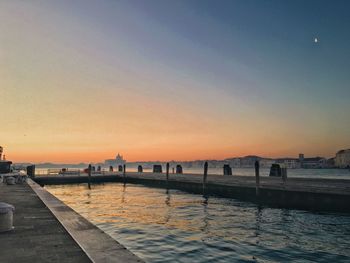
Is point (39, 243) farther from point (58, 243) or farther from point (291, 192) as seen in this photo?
point (291, 192)

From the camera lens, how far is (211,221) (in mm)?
18141

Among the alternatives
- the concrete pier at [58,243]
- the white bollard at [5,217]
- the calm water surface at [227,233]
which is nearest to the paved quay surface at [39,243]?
the concrete pier at [58,243]

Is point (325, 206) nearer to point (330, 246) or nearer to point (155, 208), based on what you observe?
point (330, 246)


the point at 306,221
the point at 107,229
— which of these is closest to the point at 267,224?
the point at 306,221

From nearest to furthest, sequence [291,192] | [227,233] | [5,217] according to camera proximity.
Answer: [5,217] → [227,233] → [291,192]

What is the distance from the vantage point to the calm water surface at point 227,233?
1133 centimetres

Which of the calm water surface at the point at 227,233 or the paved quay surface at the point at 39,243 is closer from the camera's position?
the paved quay surface at the point at 39,243

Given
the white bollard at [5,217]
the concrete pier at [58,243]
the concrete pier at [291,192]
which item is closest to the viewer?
the concrete pier at [58,243]

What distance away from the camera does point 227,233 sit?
48.7 ft

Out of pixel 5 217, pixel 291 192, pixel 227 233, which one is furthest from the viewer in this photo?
pixel 291 192

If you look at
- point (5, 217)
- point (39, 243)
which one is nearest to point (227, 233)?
point (39, 243)

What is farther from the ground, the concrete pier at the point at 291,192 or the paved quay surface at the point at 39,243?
the paved quay surface at the point at 39,243

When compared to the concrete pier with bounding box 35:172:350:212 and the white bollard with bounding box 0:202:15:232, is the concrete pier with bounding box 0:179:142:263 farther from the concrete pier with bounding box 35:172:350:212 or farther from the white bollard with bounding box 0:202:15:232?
the concrete pier with bounding box 35:172:350:212

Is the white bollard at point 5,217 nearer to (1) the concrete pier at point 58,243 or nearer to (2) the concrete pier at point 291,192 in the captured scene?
(1) the concrete pier at point 58,243
